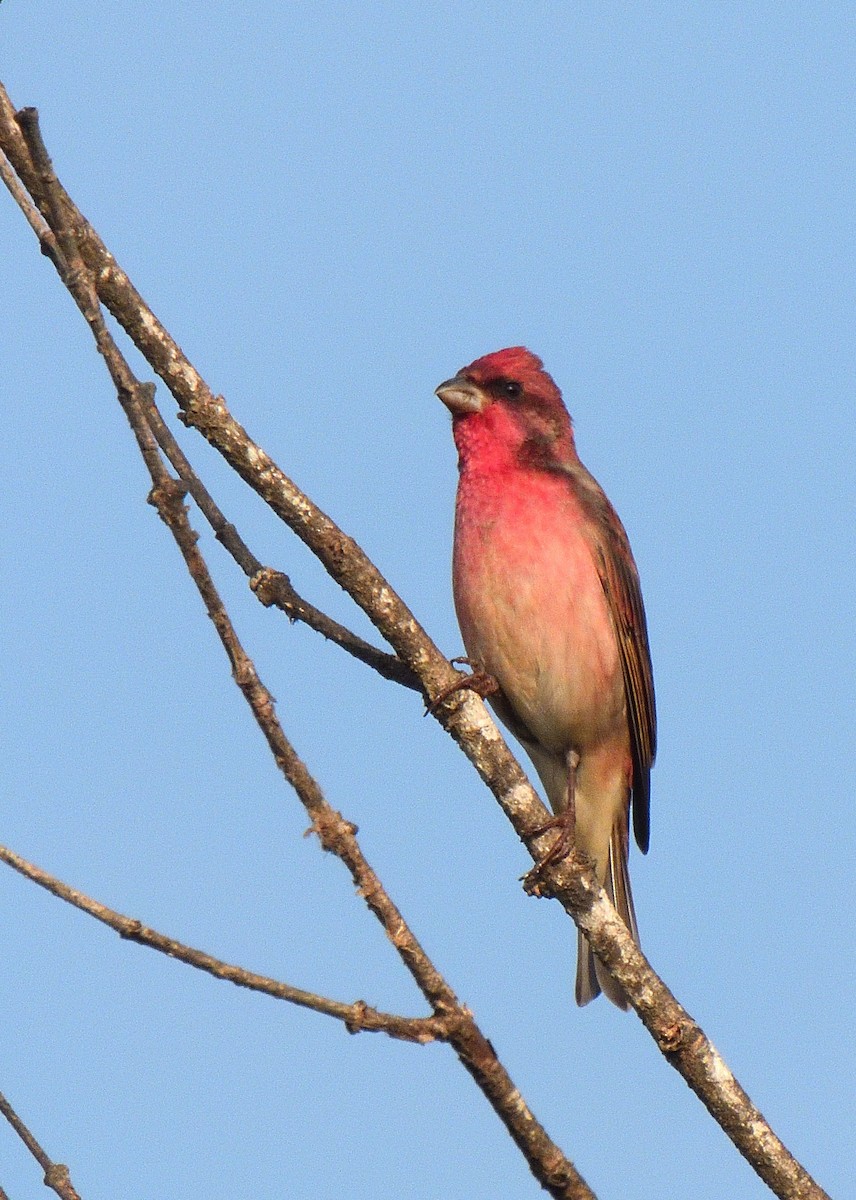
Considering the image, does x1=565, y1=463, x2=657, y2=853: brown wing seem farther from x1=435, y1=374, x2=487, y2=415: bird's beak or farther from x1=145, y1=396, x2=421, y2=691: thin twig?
x1=145, y1=396, x2=421, y2=691: thin twig

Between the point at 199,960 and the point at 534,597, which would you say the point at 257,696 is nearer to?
the point at 199,960

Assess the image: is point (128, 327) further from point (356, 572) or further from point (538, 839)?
point (538, 839)

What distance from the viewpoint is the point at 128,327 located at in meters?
4.73

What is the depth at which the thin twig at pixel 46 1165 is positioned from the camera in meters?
3.67

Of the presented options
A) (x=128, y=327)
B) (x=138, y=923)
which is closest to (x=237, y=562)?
(x=128, y=327)

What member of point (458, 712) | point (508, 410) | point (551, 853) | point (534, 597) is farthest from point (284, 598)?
point (508, 410)

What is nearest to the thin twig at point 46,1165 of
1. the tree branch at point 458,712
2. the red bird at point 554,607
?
the tree branch at point 458,712

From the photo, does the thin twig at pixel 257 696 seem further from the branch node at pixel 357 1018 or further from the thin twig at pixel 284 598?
the thin twig at pixel 284 598

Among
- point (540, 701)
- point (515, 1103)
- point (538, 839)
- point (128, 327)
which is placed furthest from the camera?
point (540, 701)

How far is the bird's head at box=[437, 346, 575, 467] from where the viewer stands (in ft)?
25.6

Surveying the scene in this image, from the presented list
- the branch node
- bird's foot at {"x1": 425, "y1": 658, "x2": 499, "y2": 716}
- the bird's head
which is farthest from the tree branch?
the bird's head

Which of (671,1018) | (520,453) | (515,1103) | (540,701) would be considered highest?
(520,453)

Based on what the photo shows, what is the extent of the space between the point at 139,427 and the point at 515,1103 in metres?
2.15

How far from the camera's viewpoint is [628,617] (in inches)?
308
